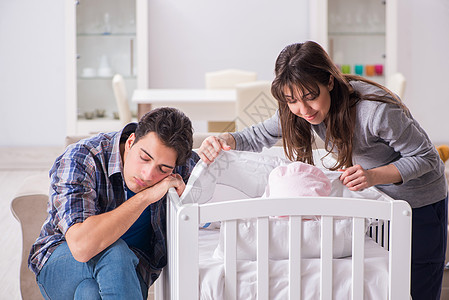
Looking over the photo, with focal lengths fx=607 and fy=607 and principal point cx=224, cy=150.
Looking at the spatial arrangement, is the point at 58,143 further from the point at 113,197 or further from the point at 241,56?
the point at 113,197

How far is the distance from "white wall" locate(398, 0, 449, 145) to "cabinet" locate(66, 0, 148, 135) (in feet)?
7.35

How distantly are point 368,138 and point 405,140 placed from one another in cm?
9

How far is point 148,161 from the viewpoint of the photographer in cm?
145

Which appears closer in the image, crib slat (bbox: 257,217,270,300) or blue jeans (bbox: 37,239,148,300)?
crib slat (bbox: 257,217,270,300)

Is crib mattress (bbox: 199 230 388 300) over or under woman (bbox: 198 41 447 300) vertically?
under

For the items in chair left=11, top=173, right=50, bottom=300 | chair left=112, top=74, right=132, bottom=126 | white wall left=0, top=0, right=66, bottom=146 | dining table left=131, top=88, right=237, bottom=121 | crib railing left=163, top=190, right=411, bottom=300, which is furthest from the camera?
white wall left=0, top=0, right=66, bottom=146

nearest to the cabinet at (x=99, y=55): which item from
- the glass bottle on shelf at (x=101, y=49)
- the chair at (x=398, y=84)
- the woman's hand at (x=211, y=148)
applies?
the glass bottle on shelf at (x=101, y=49)

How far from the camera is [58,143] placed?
520 cm

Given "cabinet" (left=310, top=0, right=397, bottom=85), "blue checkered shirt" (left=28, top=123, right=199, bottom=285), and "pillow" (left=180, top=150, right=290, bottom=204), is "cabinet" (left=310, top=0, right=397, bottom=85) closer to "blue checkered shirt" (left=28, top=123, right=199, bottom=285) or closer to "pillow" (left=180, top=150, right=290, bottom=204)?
"pillow" (left=180, top=150, right=290, bottom=204)

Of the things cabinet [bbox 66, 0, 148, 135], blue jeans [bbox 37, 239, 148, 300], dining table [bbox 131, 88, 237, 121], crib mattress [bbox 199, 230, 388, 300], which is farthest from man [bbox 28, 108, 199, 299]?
cabinet [bbox 66, 0, 148, 135]

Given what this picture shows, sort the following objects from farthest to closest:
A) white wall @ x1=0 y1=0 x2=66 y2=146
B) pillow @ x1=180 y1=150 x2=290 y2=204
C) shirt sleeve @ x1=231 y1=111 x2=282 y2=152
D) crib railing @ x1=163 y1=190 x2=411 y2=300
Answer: white wall @ x1=0 y1=0 x2=66 y2=146 → shirt sleeve @ x1=231 y1=111 x2=282 y2=152 → pillow @ x1=180 y1=150 x2=290 y2=204 → crib railing @ x1=163 y1=190 x2=411 y2=300

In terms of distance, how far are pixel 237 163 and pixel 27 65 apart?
3.86 metres

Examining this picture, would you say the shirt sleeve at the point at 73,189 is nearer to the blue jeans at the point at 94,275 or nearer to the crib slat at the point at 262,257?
the blue jeans at the point at 94,275

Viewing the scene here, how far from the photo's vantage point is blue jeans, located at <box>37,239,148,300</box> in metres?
1.38
